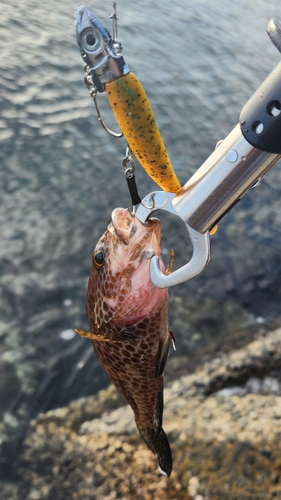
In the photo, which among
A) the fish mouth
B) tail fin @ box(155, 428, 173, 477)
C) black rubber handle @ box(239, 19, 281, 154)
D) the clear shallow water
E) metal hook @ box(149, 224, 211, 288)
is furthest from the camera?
the clear shallow water

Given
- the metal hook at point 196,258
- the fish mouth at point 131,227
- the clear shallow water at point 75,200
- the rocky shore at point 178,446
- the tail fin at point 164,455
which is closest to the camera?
the metal hook at point 196,258

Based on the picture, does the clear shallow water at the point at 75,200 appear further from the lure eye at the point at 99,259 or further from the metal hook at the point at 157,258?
the metal hook at the point at 157,258

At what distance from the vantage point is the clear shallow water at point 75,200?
18.1 ft

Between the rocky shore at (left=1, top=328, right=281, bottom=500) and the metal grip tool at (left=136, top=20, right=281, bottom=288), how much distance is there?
8.98 ft

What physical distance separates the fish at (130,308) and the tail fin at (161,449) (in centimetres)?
12

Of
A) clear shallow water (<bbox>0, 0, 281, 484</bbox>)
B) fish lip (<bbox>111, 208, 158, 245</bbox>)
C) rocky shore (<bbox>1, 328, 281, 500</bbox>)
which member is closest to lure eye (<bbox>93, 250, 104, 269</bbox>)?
fish lip (<bbox>111, 208, 158, 245</bbox>)

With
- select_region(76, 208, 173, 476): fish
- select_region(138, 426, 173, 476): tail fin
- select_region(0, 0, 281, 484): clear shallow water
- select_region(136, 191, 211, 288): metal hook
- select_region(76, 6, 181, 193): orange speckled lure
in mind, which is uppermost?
select_region(76, 6, 181, 193): orange speckled lure

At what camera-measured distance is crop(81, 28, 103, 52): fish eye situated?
1.62 metres

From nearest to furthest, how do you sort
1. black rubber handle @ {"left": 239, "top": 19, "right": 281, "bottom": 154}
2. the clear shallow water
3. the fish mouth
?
black rubber handle @ {"left": 239, "top": 19, "right": 281, "bottom": 154} < the fish mouth < the clear shallow water

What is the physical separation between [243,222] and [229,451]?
461 cm

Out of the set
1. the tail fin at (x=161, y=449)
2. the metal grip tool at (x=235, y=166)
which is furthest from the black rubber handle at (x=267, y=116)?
the tail fin at (x=161, y=449)

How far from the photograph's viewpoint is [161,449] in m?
3.28

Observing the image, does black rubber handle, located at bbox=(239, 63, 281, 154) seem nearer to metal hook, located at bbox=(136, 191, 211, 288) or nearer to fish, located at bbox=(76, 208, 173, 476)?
metal hook, located at bbox=(136, 191, 211, 288)

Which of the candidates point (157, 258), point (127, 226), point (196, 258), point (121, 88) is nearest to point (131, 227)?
point (127, 226)
